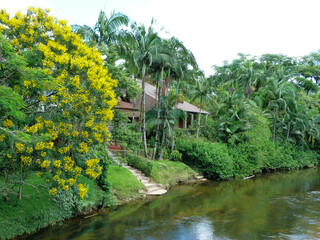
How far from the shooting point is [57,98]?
9.34 meters

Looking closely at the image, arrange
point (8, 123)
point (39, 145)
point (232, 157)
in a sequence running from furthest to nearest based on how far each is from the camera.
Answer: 1. point (232, 157)
2. point (8, 123)
3. point (39, 145)

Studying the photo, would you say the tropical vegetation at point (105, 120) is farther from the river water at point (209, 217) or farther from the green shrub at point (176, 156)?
the river water at point (209, 217)

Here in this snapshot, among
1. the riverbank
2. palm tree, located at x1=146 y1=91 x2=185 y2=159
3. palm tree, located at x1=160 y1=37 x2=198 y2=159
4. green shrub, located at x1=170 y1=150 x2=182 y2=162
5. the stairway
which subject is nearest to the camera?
the riverbank

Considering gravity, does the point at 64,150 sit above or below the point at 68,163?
above

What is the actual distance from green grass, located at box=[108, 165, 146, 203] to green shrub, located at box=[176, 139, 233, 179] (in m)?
7.62

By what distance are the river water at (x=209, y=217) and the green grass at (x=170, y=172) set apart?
837 millimetres

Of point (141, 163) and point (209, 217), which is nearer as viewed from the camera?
point (209, 217)

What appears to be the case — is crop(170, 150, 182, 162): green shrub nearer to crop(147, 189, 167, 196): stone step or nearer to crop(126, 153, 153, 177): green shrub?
crop(126, 153, 153, 177): green shrub

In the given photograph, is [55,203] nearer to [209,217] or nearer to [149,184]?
[209,217]

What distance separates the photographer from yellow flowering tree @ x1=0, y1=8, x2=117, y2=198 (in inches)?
361

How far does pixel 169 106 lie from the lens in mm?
23797

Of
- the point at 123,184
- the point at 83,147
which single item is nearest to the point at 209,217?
the point at 123,184

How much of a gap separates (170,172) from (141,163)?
9.72ft

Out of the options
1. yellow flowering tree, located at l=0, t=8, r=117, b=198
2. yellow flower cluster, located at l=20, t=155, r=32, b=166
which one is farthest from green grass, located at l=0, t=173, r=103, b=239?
yellow flower cluster, located at l=20, t=155, r=32, b=166
